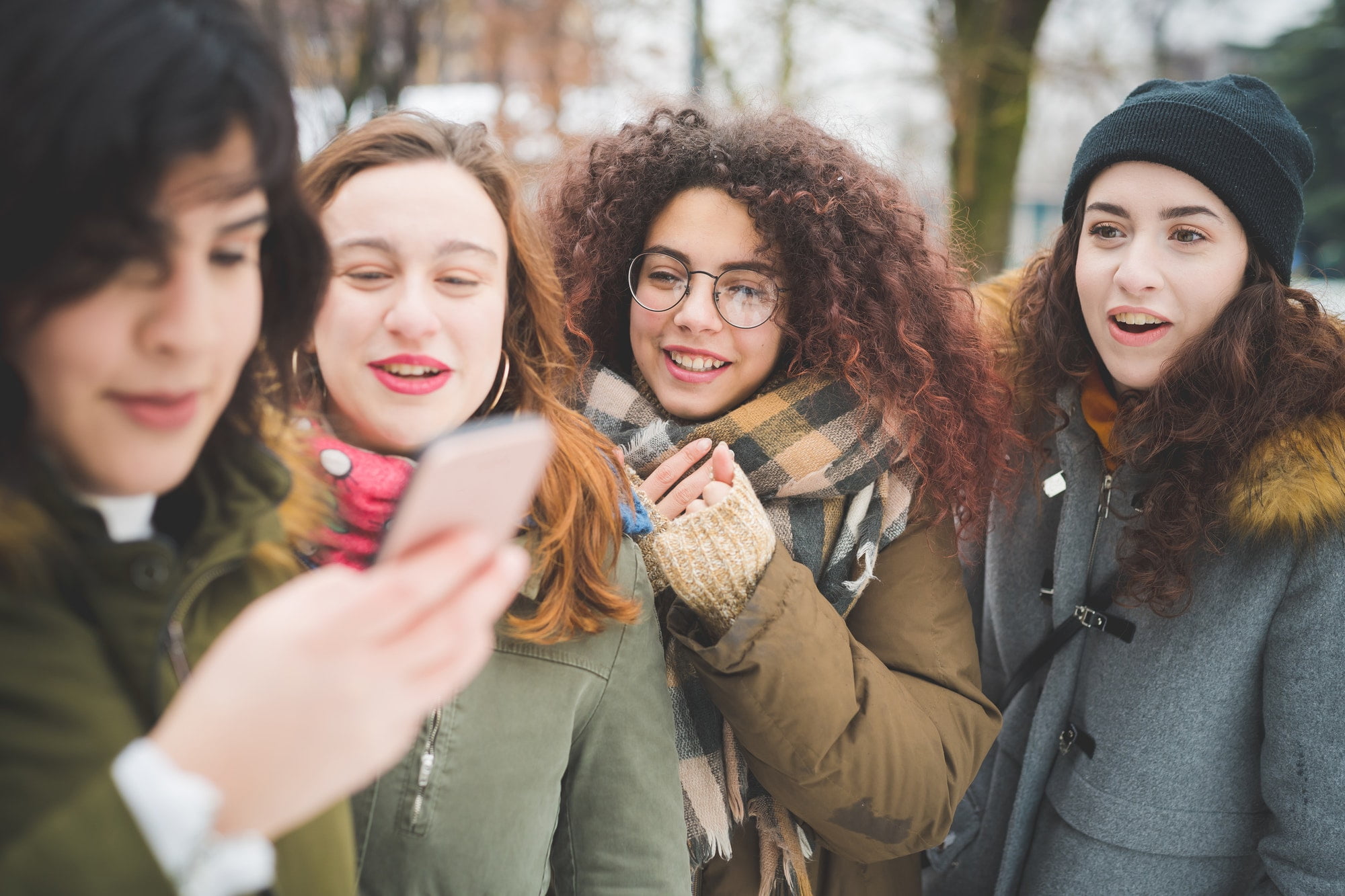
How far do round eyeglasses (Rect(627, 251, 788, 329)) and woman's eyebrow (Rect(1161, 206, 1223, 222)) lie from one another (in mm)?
894

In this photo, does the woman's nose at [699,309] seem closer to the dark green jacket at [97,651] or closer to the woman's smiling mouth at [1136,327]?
the woman's smiling mouth at [1136,327]

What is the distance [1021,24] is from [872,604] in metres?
8.04

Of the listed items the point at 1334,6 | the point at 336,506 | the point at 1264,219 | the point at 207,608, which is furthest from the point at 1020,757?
the point at 1334,6

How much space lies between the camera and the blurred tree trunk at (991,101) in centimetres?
858

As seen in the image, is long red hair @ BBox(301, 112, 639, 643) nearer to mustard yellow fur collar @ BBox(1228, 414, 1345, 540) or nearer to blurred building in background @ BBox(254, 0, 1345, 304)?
Answer: mustard yellow fur collar @ BBox(1228, 414, 1345, 540)

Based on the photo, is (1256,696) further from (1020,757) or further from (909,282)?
(909,282)

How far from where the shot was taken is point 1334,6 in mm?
15625

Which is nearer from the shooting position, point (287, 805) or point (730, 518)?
point (287, 805)

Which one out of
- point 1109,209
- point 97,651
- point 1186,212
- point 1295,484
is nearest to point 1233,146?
point 1186,212

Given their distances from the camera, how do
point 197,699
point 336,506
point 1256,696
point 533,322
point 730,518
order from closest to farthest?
point 197,699
point 336,506
point 533,322
point 730,518
point 1256,696

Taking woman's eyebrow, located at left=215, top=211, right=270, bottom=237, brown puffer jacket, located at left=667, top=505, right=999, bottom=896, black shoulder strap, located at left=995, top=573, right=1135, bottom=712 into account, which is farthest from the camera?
black shoulder strap, located at left=995, top=573, right=1135, bottom=712

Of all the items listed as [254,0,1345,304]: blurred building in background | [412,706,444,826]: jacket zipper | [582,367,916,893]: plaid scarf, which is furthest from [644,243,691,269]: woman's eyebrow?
[254,0,1345,304]: blurred building in background

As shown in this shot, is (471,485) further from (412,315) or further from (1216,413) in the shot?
(1216,413)

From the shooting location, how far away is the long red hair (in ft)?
5.44
